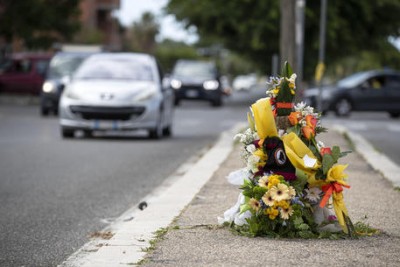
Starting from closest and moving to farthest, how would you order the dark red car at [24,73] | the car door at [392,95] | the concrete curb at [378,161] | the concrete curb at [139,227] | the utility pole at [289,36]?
1. the concrete curb at [139,227]
2. the concrete curb at [378,161]
3. the utility pole at [289,36]
4. the car door at [392,95]
5. the dark red car at [24,73]

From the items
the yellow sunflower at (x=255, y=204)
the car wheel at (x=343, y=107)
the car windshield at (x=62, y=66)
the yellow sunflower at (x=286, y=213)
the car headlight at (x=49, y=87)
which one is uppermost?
the yellow sunflower at (x=255, y=204)

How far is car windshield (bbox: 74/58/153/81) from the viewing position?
797 inches

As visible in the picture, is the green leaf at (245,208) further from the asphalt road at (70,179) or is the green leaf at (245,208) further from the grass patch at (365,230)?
the asphalt road at (70,179)

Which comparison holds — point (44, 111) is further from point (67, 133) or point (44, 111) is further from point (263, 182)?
point (263, 182)

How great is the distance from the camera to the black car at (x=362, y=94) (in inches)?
1356

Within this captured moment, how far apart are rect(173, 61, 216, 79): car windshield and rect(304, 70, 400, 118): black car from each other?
540 cm

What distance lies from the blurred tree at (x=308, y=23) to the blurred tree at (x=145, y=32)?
188 ft

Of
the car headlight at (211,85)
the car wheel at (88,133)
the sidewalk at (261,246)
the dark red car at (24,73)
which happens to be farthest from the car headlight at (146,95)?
the dark red car at (24,73)

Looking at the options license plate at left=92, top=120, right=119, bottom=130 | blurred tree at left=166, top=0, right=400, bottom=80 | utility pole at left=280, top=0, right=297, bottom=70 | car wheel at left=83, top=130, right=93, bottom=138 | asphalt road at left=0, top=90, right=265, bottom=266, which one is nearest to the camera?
asphalt road at left=0, top=90, right=265, bottom=266

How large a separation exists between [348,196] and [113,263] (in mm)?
3954

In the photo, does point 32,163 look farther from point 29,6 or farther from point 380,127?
point 29,6

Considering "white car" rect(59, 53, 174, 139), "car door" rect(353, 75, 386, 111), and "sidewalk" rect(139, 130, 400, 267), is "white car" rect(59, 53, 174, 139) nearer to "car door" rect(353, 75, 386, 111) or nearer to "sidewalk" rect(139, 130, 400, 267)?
"sidewalk" rect(139, 130, 400, 267)

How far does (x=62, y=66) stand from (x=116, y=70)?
1212cm

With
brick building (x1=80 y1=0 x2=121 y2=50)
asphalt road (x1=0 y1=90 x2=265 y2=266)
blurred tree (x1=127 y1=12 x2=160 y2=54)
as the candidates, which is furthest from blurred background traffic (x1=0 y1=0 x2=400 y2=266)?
blurred tree (x1=127 y1=12 x2=160 y2=54)
